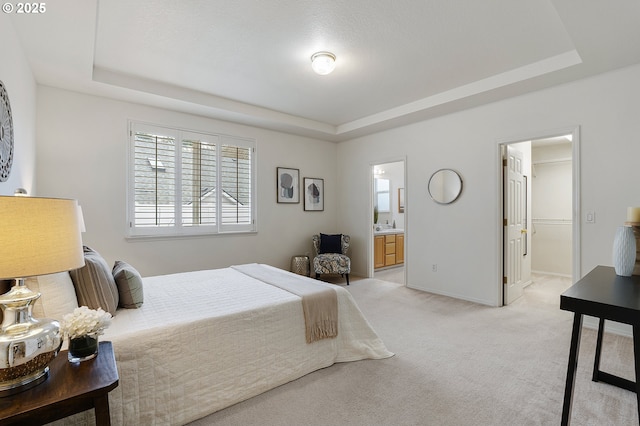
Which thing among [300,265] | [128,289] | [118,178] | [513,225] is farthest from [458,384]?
[118,178]

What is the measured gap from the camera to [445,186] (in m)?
4.32

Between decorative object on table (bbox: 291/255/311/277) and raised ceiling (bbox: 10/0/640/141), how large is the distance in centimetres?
251

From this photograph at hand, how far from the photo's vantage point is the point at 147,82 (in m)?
3.49

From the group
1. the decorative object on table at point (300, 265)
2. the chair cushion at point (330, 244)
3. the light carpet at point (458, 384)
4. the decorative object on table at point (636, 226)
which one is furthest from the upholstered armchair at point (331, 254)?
the decorative object on table at point (636, 226)

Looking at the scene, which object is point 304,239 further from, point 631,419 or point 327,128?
point 631,419

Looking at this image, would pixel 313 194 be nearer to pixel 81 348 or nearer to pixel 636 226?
pixel 636 226

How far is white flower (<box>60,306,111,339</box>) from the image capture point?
50.1 inches

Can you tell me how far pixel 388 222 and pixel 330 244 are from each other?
8.45ft

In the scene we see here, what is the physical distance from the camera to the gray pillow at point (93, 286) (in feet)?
5.81

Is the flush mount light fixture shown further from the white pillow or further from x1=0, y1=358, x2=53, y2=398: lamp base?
x1=0, y1=358, x2=53, y2=398: lamp base

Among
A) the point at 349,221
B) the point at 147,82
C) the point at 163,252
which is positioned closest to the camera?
the point at 147,82

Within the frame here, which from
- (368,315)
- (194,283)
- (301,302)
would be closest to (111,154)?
(194,283)

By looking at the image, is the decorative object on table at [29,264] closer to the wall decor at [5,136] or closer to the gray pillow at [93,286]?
the gray pillow at [93,286]

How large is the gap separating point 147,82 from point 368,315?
366 cm
